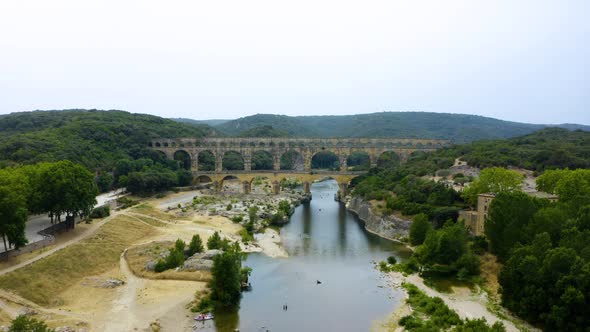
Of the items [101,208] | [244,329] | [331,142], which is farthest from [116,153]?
[244,329]

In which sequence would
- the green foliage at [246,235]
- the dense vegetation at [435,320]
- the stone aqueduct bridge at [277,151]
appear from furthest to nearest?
1. the stone aqueduct bridge at [277,151]
2. the green foliage at [246,235]
3. the dense vegetation at [435,320]

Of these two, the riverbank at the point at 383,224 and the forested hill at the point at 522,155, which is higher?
the forested hill at the point at 522,155

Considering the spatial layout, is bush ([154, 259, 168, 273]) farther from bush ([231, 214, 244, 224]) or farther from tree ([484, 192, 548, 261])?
tree ([484, 192, 548, 261])

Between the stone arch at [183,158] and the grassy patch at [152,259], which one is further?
the stone arch at [183,158]

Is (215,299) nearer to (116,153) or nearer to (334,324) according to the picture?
(334,324)

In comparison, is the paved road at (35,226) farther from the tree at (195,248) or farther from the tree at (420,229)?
the tree at (420,229)

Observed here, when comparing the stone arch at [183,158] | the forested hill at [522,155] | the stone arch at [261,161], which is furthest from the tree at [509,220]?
the stone arch at [183,158]

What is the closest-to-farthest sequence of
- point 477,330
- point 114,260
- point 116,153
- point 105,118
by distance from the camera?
point 477,330, point 114,260, point 116,153, point 105,118
